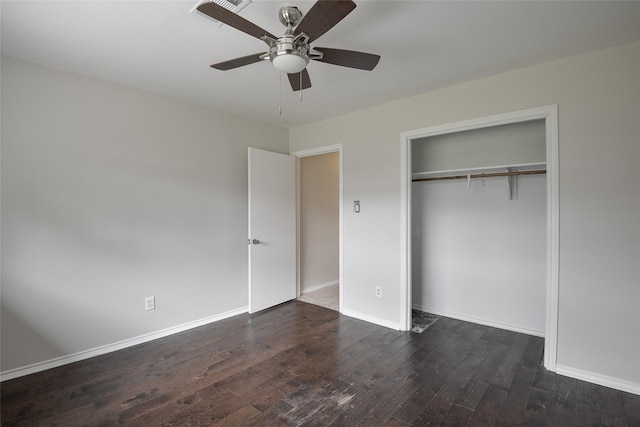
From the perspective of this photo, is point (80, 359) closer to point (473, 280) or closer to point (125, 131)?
point (125, 131)

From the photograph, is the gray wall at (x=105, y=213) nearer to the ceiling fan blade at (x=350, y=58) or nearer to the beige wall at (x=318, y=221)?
the beige wall at (x=318, y=221)

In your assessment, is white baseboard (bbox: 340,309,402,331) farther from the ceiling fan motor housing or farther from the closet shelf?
the ceiling fan motor housing

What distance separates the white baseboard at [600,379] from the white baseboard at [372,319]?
1.37m

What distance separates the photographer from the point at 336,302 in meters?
4.09

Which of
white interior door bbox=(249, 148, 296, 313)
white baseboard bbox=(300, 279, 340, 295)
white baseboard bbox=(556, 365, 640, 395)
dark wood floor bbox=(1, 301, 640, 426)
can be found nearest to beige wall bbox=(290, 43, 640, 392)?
white baseboard bbox=(556, 365, 640, 395)

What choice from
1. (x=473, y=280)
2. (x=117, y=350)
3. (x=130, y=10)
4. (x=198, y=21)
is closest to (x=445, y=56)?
(x=198, y=21)

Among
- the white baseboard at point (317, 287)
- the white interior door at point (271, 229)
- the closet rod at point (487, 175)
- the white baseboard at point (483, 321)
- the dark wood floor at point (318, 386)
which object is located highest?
the closet rod at point (487, 175)

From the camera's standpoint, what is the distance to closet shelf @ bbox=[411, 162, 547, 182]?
299 cm

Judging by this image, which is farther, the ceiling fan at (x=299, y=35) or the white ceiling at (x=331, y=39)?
the white ceiling at (x=331, y=39)

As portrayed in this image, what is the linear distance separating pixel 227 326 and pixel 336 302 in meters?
1.46

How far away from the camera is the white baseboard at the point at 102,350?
2.31 m

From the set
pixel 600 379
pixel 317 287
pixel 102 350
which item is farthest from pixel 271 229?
pixel 600 379

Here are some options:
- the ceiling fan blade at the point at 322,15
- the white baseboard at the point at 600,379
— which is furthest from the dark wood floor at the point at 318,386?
the ceiling fan blade at the point at 322,15

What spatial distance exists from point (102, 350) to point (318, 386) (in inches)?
78.0
